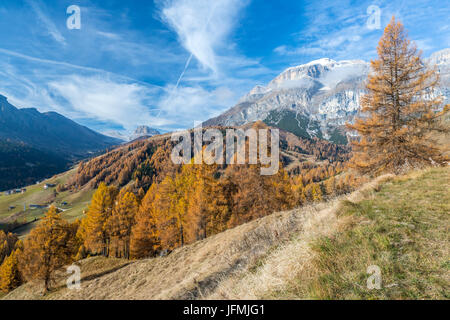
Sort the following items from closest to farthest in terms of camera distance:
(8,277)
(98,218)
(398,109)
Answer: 1. (398,109)
2. (98,218)
3. (8,277)

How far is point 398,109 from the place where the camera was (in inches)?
737

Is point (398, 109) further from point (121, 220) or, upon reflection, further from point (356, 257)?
point (121, 220)

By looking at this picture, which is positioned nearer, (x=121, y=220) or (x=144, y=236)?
(x=144, y=236)

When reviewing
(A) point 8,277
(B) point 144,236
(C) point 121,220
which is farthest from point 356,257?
(A) point 8,277

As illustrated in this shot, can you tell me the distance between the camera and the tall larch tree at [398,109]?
1803 centimetres

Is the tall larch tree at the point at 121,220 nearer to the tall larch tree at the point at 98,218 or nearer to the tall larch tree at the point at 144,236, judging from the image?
the tall larch tree at the point at 98,218

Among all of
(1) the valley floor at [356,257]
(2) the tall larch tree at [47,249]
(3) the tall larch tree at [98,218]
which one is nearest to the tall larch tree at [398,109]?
(1) the valley floor at [356,257]

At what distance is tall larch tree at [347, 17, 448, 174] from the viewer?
59.2ft

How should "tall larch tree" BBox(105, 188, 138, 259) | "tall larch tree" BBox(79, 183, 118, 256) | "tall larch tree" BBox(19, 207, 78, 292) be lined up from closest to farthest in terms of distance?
"tall larch tree" BBox(19, 207, 78, 292)
"tall larch tree" BBox(79, 183, 118, 256)
"tall larch tree" BBox(105, 188, 138, 259)

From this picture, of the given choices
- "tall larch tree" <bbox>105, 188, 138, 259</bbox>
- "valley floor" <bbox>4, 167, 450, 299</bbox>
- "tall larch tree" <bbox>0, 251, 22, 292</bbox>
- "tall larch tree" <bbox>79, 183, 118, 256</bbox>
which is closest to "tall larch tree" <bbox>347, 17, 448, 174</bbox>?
"valley floor" <bbox>4, 167, 450, 299</bbox>

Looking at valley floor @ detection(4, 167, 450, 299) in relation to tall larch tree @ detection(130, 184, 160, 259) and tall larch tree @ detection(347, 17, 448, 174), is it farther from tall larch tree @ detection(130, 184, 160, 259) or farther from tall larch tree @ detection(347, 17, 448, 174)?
tall larch tree @ detection(130, 184, 160, 259)
